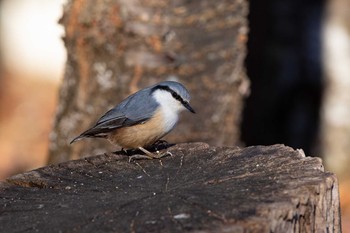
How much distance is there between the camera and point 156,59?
16.6ft

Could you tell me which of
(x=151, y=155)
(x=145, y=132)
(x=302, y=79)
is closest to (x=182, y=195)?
(x=151, y=155)

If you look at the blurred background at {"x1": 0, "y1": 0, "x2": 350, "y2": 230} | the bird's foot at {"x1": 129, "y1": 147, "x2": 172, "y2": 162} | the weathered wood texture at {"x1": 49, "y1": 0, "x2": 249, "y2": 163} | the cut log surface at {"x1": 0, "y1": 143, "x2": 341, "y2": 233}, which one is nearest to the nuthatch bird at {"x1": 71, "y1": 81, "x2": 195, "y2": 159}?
the bird's foot at {"x1": 129, "y1": 147, "x2": 172, "y2": 162}

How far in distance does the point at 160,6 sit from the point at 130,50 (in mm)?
328

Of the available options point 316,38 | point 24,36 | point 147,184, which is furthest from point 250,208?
point 24,36

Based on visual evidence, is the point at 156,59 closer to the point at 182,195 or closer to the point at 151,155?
the point at 151,155

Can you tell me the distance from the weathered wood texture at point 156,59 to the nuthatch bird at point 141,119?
901 mm

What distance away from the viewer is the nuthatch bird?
4137 millimetres

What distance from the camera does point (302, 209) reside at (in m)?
2.88

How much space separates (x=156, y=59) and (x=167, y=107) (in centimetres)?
94

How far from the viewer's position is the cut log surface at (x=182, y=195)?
275cm

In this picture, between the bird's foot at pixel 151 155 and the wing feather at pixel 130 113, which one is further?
the wing feather at pixel 130 113

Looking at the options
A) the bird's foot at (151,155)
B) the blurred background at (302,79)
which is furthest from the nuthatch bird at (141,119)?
the blurred background at (302,79)

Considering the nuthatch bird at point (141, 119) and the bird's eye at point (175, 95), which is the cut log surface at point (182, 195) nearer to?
the nuthatch bird at point (141, 119)

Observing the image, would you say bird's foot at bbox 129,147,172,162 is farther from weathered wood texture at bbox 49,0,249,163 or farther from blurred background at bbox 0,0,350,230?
blurred background at bbox 0,0,350,230
